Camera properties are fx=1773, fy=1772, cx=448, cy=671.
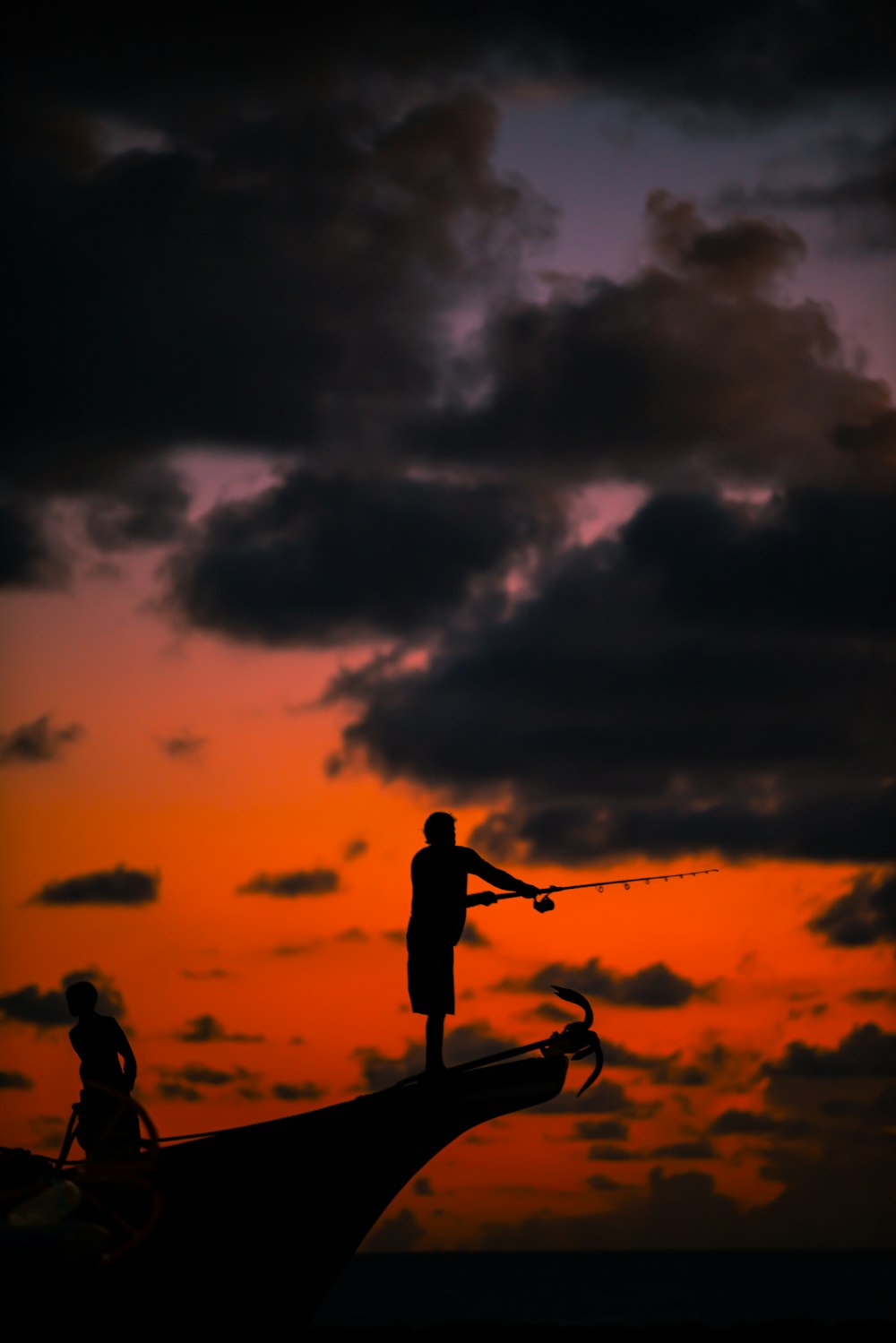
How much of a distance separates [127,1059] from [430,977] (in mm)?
2700

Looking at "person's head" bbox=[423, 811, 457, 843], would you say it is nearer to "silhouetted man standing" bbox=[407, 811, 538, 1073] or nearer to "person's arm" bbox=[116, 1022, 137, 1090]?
"silhouetted man standing" bbox=[407, 811, 538, 1073]

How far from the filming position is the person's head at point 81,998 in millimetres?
15039

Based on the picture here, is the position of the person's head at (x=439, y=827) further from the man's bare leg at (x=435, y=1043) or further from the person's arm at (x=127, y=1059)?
the person's arm at (x=127, y=1059)

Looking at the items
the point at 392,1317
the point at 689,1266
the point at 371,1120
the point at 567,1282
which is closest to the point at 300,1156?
the point at 371,1120

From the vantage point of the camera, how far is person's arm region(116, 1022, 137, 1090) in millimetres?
15117

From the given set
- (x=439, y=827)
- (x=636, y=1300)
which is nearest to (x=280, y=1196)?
(x=439, y=827)

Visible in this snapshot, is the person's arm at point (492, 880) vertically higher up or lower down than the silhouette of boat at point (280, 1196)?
higher up

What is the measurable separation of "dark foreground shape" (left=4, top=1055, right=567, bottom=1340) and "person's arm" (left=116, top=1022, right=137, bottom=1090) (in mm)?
708

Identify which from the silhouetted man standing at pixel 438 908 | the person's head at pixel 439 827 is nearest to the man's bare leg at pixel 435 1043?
the silhouetted man standing at pixel 438 908

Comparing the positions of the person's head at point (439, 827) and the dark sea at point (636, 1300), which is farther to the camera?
the dark sea at point (636, 1300)

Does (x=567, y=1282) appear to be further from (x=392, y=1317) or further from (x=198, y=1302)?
(x=198, y=1302)

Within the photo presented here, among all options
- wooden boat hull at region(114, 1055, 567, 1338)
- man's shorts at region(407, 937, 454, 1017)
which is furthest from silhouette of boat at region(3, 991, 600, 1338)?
man's shorts at region(407, 937, 454, 1017)

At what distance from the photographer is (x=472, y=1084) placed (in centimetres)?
1639

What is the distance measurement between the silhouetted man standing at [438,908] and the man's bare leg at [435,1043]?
16 cm
